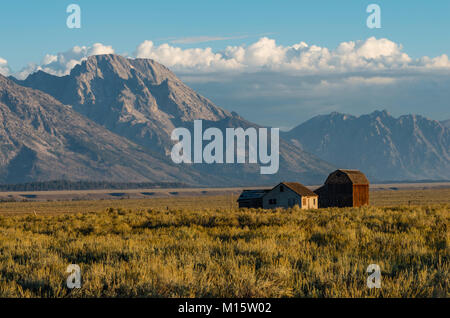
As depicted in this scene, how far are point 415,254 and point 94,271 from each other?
874cm

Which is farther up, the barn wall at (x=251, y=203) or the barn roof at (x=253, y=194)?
the barn roof at (x=253, y=194)

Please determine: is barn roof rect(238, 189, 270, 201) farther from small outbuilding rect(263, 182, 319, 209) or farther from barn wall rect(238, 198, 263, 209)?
small outbuilding rect(263, 182, 319, 209)

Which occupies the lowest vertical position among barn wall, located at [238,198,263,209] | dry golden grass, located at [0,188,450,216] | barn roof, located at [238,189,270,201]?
dry golden grass, located at [0,188,450,216]

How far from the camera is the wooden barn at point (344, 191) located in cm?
6744

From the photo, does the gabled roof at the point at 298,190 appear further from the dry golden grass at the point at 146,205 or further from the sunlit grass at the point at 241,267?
the sunlit grass at the point at 241,267

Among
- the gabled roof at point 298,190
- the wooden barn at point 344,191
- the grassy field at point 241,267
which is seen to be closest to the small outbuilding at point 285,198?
the gabled roof at point 298,190

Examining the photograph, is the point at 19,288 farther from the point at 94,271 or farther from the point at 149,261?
the point at 149,261

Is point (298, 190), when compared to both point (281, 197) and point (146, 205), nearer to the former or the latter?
point (281, 197)

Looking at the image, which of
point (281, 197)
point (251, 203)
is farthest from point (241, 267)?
point (251, 203)

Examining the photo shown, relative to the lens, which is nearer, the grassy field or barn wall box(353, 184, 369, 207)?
the grassy field

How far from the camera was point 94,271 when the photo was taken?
14188 mm

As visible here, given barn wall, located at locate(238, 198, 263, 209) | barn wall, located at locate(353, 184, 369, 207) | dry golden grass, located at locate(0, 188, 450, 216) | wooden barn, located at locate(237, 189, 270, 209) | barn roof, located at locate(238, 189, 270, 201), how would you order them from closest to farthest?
barn wall, located at locate(353, 184, 369, 207) → barn wall, located at locate(238, 198, 263, 209) → wooden barn, located at locate(237, 189, 270, 209) → barn roof, located at locate(238, 189, 270, 201) → dry golden grass, located at locate(0, 188, 450, 216)

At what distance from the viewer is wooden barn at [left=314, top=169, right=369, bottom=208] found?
67.4 metres

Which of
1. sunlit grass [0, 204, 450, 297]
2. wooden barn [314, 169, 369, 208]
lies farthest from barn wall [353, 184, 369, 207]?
sunlit grass [0, 204, 450, 297]
